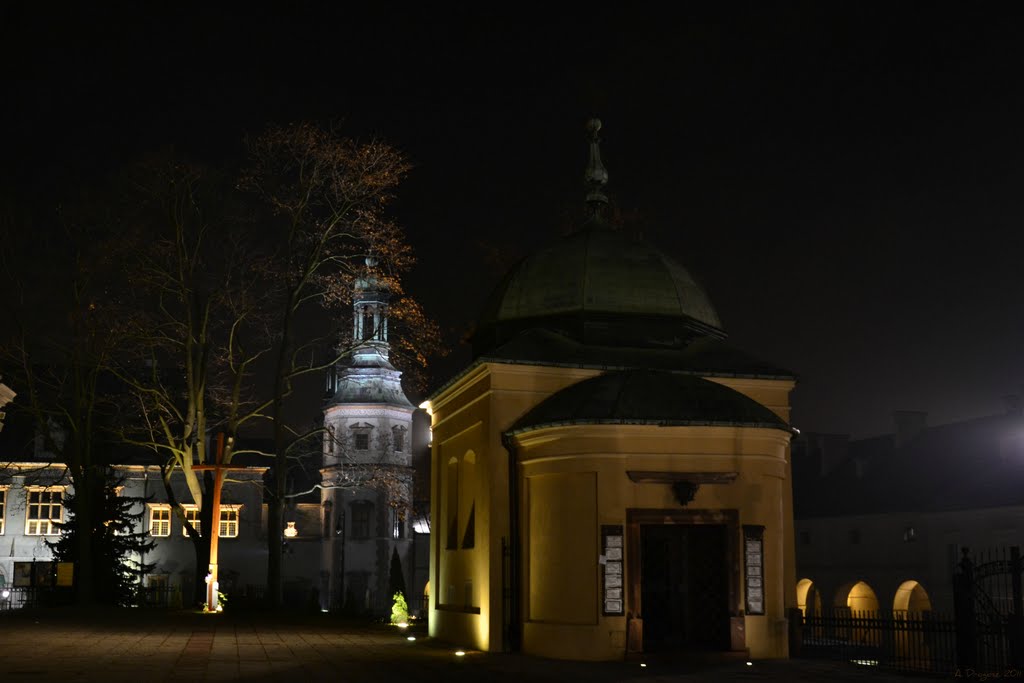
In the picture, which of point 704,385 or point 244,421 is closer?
point 704,385

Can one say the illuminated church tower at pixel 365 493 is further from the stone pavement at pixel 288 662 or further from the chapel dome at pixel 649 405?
the chapel dome at pixel 649 405

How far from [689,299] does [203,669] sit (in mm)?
13949

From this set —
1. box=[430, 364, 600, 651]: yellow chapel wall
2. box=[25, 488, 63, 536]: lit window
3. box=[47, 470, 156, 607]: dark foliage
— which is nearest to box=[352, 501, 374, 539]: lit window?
box=[25, 488, 63, 536]: lit window

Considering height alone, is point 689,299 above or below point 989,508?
above

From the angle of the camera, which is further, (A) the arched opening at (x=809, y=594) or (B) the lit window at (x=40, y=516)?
(B) the lit window at (x=40, y=516)

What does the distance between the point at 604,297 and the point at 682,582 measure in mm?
6765

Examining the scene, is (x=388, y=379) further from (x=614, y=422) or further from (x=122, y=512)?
(x=614, y=422)

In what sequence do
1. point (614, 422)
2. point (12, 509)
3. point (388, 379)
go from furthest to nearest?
point (388, 379) < point (12, 509) < point (614, 422)

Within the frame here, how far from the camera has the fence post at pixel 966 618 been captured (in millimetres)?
16812

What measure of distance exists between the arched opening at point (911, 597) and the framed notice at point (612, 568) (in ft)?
103

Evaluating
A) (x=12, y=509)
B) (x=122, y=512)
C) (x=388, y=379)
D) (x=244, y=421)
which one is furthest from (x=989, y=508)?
(x=12, y=509)

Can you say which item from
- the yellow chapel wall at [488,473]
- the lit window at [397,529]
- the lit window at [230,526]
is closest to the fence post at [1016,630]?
the yellow chapel wall at [488,473]

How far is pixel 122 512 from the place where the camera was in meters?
47.0

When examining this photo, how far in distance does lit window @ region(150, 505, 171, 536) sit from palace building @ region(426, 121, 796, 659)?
145ft
